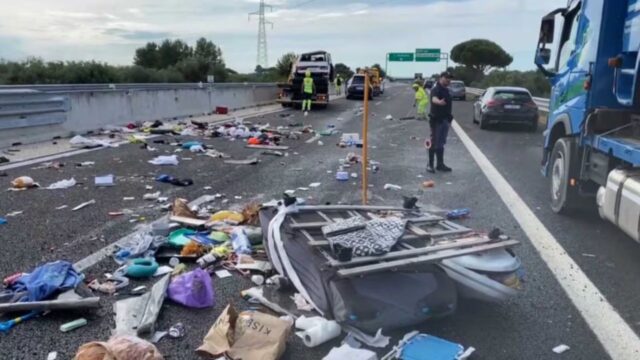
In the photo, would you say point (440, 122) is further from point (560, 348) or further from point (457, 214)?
point (560, 348)

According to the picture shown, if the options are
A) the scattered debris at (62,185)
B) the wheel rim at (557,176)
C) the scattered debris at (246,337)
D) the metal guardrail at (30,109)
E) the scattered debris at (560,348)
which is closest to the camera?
the scattered debris at (246,337)

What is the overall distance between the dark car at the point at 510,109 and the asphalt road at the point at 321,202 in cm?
539

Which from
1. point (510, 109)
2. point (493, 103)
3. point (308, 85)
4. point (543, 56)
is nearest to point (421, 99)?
point (493, 103)

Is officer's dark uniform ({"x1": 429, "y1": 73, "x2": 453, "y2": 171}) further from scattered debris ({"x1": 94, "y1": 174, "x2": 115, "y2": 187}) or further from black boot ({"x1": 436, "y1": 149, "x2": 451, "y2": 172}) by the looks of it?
scattered debris ({"x1": 94, "y1": 174, "x2": 115, "y2": 187})

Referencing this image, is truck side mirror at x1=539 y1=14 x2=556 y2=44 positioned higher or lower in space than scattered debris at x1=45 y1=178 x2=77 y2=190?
higher

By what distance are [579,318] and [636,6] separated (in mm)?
3330

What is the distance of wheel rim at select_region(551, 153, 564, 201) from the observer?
6871 millimetres

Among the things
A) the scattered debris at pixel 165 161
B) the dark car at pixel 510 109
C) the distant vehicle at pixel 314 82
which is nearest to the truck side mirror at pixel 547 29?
the scattered debris at pixel 165 161

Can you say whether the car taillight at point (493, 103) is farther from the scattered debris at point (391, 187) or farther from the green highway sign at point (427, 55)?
the green highway sign at point (427, 55)

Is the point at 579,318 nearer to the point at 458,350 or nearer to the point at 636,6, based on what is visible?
the point at 458,350

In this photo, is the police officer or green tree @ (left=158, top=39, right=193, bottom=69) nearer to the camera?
the police officer

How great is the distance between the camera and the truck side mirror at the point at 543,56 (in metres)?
8.19

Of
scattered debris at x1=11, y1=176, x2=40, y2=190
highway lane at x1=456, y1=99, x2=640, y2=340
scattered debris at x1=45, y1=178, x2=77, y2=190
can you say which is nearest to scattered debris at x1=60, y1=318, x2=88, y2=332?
highway lane at x1=456, y1=99, x2=640, y2=340

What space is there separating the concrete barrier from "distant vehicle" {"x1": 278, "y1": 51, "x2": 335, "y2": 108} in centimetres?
301
